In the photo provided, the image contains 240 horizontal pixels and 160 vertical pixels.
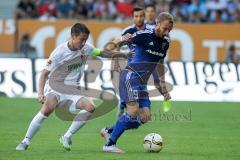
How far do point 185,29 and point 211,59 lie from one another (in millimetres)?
1427

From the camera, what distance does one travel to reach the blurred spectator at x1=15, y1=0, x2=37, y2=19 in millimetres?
28344

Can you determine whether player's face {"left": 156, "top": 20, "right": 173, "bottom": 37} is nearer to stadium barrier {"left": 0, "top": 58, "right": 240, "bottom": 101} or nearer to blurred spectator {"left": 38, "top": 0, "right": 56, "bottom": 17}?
stadium barrier {"left": 0, "top": 58, "right": 240, "bottom": 101}

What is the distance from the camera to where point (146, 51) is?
39.8 feet

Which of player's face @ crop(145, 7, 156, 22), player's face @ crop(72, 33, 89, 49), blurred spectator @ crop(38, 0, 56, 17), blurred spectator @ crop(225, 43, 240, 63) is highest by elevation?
blurred spectator @ crop(38, 0, 56, 17)

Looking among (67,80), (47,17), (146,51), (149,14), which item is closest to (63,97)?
(67,80)

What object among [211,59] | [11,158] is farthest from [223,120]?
[211,59]

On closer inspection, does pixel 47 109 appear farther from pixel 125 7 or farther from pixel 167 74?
pixel 125 7

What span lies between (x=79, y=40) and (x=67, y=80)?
33.3 inches

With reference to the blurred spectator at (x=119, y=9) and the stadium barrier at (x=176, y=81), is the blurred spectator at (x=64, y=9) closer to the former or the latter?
the blurred spectator at (x=119, y=9)

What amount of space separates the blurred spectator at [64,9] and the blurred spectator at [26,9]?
35.6 inches

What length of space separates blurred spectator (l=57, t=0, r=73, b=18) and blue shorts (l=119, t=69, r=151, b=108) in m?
16.4

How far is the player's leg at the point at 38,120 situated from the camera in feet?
38.3

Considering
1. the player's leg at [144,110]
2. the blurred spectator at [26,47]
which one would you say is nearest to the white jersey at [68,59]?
the player's leg at [144,110]

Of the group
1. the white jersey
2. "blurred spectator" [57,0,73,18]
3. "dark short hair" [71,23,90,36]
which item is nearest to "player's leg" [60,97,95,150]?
the white jersey
